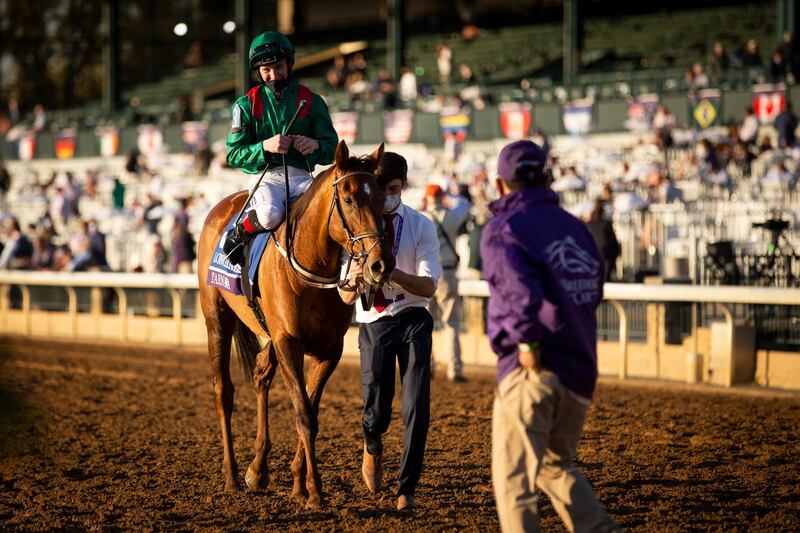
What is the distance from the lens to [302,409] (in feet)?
21.3

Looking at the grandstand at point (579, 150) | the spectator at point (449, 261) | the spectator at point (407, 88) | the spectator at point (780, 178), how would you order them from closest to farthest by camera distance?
the spectator at point (449, 261) < the grandstand at point (579, 150) < the spectator at point (780, 178) < the spectator at point (407, 88)

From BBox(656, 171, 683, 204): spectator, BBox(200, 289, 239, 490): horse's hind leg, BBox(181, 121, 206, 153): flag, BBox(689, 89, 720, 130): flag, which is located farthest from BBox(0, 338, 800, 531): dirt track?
BBox(181, 121, 206, 153): flag

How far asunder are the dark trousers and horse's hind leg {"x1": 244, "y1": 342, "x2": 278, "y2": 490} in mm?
752

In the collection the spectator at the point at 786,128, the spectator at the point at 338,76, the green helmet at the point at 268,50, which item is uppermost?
the spectator at the point at 338,76

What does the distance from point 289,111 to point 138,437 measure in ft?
11.1

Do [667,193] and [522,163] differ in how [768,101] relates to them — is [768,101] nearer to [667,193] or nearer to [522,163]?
[667,193]

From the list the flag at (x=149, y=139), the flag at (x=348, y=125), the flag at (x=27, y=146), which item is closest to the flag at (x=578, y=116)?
the flag at (x=348, y=125)

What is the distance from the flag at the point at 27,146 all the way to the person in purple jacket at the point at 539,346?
31.6m

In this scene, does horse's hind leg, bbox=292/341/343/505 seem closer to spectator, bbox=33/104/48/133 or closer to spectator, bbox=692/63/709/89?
spectator, bbox=692/63/709/89

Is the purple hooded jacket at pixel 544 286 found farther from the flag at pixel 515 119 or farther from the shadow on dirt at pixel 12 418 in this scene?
the flag at pixel 515 119

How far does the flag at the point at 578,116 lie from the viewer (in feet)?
74.5

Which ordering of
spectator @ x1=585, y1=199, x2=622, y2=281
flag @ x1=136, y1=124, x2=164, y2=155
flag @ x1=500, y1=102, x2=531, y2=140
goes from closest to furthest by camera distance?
spectator @ x1=585, y1=199, x2=622, y2=281 < flag @ x1=500, y1=102, x2=531, y2=140 < flag @ x1=136, y1=124, x2=164, y2=155

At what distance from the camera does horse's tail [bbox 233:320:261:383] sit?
26.8 feet

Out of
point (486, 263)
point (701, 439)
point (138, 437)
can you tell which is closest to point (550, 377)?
point (486, 263)
